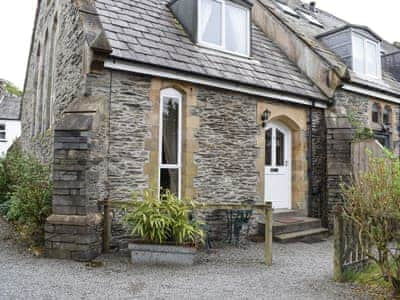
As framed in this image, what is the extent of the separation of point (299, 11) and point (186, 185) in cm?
1213

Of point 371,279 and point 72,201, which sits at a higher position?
point 72,201

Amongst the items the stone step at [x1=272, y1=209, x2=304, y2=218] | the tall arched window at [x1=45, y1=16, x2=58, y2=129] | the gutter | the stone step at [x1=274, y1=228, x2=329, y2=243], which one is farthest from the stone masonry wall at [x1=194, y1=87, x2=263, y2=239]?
the tall arched window at [x1=45, y1=16, x2=58, y2=129]

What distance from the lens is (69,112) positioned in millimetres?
6645

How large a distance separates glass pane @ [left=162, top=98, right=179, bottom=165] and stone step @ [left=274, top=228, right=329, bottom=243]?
316 centimetres

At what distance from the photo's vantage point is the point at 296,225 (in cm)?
906

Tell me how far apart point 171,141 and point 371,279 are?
4.93 meters

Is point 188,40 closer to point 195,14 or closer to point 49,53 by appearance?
point 195,14

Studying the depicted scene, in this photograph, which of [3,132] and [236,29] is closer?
[236,29]

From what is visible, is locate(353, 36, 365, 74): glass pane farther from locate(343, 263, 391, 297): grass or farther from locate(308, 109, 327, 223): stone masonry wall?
locate(343, 263, 391, 297): grass

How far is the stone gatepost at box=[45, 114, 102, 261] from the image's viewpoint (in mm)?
6207

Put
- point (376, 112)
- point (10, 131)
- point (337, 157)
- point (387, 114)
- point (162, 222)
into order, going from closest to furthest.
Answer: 1. point (162, 222)
2. point (337, 157)
3. point (376, 112)
4. point (387, 114)
5. point (10, 131)

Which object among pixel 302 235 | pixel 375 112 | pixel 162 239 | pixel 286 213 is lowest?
pixel 302 235

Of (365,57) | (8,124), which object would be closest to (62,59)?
(365,57)

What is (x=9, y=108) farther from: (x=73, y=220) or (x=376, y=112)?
(x=376, y=112)
